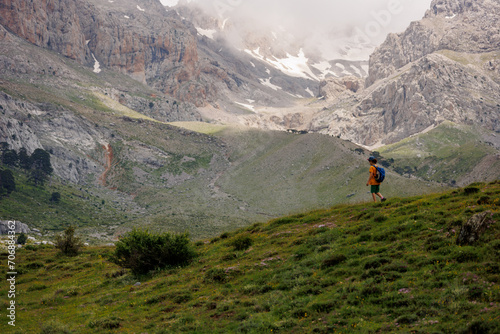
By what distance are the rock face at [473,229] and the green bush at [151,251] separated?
58.8ft

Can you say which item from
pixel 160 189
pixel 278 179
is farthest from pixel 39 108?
pixel 278 179

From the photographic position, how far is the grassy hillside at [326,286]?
12453 millimetres

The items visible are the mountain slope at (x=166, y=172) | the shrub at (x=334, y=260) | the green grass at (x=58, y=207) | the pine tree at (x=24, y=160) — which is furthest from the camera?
the pine tree at (x=24, y=160)

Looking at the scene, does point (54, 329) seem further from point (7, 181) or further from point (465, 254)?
point (7, 181)

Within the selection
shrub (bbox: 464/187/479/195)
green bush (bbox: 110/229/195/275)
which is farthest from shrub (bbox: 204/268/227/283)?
shrub (bbox: 464/187/479/195)

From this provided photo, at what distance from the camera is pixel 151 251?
85.9ft

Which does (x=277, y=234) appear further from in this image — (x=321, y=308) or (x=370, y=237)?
Answer: (x=321, y=308)

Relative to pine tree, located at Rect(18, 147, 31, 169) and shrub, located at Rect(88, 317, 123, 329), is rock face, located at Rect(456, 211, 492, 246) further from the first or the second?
pine tree, located at Rect(18, 147, 31, 169)

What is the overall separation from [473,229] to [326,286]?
6.63m

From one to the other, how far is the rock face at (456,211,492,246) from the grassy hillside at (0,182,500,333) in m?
0.38

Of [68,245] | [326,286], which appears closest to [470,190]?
[326,286]

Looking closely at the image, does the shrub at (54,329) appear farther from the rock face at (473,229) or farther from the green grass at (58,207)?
the green grass at (58,207)

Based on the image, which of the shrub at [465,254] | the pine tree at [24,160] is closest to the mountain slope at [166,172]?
the pine tree at [24,160]

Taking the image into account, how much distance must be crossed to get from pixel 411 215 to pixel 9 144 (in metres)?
152
